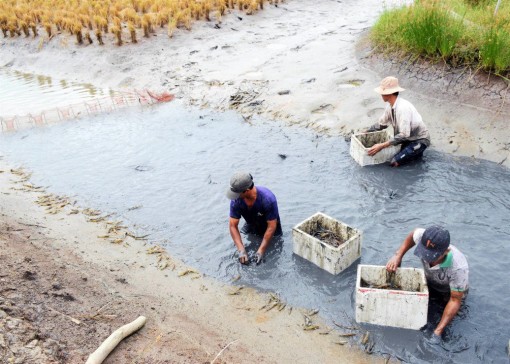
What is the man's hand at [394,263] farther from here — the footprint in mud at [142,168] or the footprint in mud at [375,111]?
the footprint in mud at [142,168]

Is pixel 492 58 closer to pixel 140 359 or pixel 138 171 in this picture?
pixel 138 171

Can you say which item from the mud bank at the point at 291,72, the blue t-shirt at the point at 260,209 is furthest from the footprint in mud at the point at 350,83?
the blue t-shirt at the point at 260,209

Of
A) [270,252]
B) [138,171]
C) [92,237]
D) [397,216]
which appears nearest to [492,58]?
[397,216]

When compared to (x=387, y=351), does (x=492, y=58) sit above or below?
above

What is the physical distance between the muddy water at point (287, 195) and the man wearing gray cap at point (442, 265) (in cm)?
34

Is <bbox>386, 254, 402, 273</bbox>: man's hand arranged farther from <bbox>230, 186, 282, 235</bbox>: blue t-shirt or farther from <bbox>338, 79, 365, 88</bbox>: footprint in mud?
<bbox>338, 79, 365, 88</bbox>: footprint in mud

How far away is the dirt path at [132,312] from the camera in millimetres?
4113

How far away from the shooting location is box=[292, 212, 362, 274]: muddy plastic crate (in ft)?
17.2

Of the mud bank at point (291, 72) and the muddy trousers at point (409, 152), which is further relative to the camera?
the mud bank at point (291, 72)

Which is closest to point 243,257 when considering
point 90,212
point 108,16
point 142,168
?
point 90,212

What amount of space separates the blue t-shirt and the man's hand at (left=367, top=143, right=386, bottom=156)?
2444mm

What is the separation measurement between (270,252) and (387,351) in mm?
2029

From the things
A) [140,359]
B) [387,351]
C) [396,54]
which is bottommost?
[387,351]

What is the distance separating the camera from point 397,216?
21.0ft
